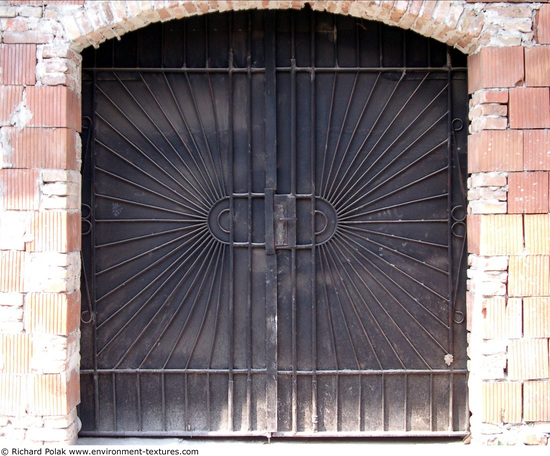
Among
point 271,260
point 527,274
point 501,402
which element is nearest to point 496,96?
point 527,274

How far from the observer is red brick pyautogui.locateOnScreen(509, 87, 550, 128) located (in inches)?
131

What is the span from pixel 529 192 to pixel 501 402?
4.31ft

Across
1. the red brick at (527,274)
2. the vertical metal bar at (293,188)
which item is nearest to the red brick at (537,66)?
the red brick at (527,274)

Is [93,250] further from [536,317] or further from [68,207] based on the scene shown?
[536,317]

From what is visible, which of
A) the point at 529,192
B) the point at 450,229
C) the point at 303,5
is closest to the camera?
the point at 529,192

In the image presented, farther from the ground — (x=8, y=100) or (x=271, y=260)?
(x=8, y=100)

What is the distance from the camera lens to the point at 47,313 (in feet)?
10.9

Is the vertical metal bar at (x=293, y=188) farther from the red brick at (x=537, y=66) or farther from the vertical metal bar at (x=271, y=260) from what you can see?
the red brick at (x=537, y=66)

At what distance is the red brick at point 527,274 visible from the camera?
334cm

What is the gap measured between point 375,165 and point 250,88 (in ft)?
3.29

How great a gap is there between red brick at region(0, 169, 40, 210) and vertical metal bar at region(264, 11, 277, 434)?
1471 mm

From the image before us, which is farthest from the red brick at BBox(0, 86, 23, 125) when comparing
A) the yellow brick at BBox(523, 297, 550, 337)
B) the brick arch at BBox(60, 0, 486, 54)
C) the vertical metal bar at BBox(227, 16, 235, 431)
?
the yellow brick at BBox(523, 297, 550, 337)

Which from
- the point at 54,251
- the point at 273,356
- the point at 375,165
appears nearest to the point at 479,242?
the point at 375,165

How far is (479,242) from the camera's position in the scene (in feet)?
11.1
